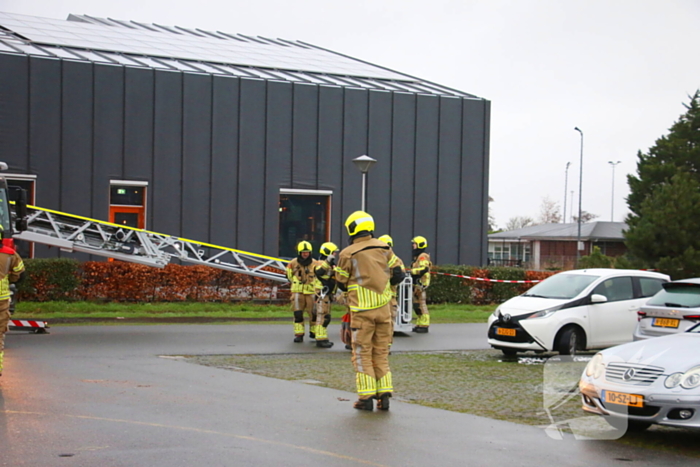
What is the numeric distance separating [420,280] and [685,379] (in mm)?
10958

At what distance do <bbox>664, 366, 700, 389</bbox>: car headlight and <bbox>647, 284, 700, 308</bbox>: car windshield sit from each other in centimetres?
436

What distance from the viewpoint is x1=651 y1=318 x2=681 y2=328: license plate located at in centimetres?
1159

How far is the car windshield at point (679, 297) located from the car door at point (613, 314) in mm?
2185

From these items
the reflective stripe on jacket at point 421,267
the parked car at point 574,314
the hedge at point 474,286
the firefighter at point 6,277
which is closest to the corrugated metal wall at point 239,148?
the hedge at point 474,286

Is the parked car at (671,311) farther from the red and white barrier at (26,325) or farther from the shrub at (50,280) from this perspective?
the shrub at (50,280)

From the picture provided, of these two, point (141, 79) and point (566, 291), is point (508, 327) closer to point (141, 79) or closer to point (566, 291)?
point (566, 291)

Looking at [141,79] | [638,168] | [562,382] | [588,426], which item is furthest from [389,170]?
[638,168]

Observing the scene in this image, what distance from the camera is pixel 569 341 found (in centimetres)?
1393

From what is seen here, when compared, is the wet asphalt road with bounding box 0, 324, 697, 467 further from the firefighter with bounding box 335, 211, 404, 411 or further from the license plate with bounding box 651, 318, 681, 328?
the license plate with bounding box 651, 318, 681, 328

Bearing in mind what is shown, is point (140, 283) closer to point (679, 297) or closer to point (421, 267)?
point (421, 267)

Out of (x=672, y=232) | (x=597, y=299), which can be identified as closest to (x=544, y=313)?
(x=597, y=299)

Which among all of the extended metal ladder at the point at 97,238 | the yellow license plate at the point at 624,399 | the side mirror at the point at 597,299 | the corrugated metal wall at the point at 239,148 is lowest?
the yellow license plate at the point at 624,399

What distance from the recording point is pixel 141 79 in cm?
2714

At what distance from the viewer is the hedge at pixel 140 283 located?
21.6 metres
